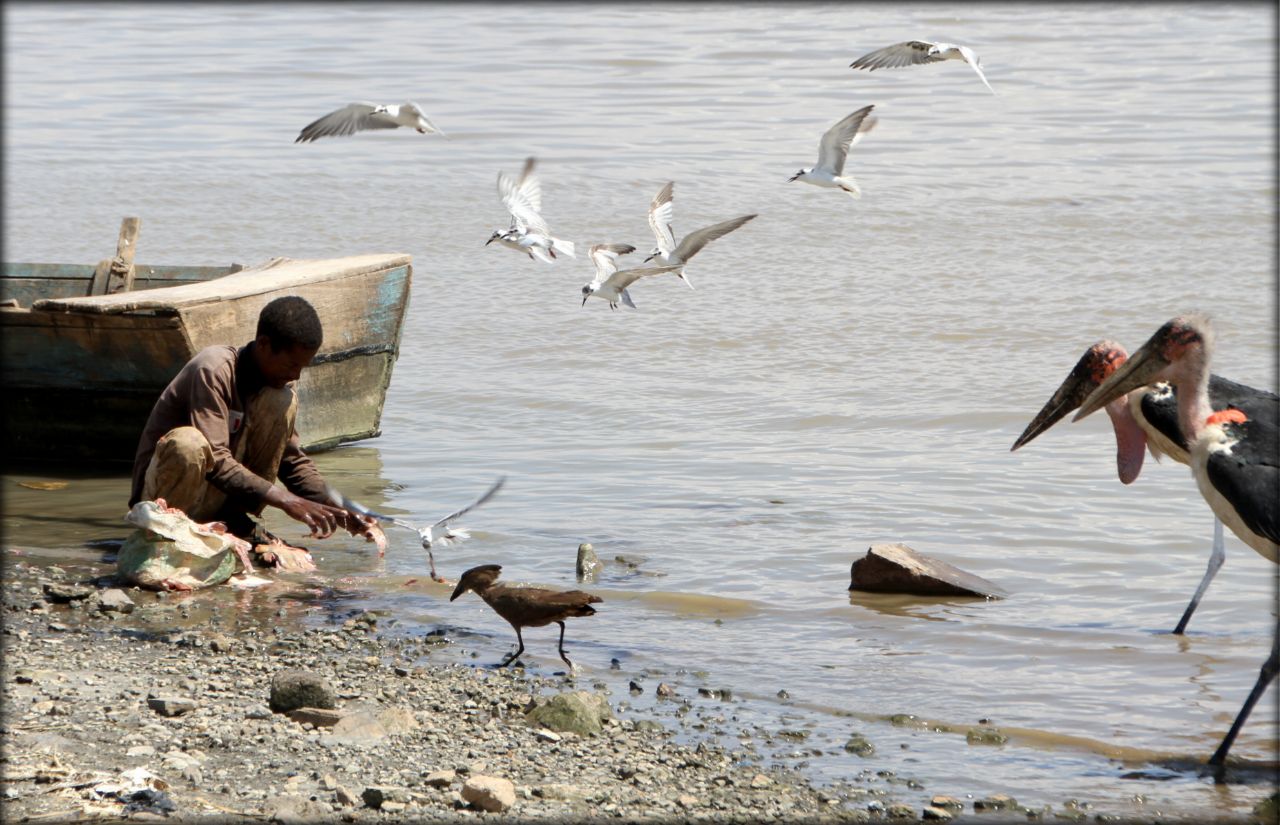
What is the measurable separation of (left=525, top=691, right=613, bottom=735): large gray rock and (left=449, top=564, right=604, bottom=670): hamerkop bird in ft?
1.80

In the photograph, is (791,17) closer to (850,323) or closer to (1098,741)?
(850,323)

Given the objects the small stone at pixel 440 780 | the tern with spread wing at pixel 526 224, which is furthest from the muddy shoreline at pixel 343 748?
the tern with spread wing at pixel 526 224

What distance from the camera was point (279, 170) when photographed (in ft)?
64.8

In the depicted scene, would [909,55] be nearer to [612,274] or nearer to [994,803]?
[612,274]

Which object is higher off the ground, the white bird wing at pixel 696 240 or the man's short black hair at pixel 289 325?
the white bird wing at pixel 696 240

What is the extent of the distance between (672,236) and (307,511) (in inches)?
139

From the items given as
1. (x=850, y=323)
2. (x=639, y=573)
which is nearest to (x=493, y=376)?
(x=850, y=323)

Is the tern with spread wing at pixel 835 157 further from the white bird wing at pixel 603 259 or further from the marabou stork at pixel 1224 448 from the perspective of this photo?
the marabou stork at pixel 1224 448

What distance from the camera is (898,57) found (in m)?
9.23

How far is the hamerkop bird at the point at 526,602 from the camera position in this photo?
18.9ft

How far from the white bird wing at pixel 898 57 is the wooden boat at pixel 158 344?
2943 mm

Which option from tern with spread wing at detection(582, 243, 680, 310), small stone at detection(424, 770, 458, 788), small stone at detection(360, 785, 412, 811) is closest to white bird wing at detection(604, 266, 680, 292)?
tern with spread wing at detection(582, 243, 680, 310)

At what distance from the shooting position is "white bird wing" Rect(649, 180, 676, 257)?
30.8ft

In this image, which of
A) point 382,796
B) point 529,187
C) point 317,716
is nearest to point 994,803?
point 382,796
